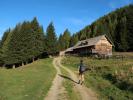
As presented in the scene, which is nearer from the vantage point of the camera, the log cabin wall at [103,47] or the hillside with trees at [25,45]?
the hillside with trees at [25,45]

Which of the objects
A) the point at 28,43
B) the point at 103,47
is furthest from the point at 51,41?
the point at 103,47

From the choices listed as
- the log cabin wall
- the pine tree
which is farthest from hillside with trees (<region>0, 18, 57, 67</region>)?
the log cabin wall

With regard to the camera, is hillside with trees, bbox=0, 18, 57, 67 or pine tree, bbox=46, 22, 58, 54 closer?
hillside with trees, bbox=0, 18, 57, 67

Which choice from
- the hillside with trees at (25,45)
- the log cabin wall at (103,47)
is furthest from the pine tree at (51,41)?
the log cabin wall at (103,47)

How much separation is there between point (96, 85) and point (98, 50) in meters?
70.8

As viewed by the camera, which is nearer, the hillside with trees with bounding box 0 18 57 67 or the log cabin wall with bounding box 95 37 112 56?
the hillside with trees with bounding box 0 18 57 67

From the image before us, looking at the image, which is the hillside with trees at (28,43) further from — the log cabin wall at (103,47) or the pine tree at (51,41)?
the log cabin wall at (103,47)

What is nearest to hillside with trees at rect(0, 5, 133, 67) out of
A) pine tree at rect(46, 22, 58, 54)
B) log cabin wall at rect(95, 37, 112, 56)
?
pine tree at rect(46, 22, 58, 54)

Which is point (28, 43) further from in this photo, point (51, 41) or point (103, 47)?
point (103, 47)

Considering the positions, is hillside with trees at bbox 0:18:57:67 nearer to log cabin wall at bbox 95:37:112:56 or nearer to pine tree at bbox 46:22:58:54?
pine tree at bbox 46:22:58:54

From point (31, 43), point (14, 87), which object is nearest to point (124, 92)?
point (14, 87)

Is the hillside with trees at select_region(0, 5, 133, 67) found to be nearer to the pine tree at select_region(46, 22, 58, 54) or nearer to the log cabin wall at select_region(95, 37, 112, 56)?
the pine tree at select_region(46, 22, 58, 54)

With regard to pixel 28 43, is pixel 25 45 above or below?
below

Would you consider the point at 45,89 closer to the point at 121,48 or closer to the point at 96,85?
the point at 96,85
